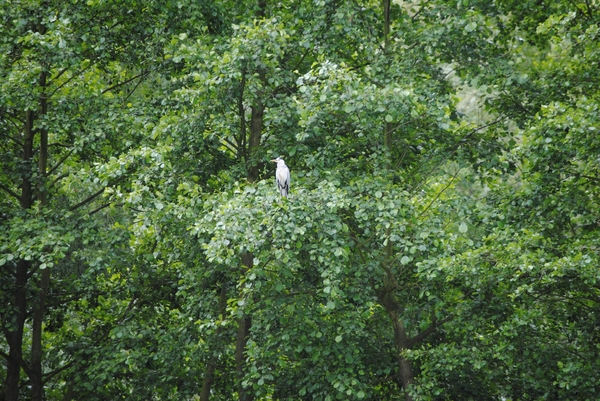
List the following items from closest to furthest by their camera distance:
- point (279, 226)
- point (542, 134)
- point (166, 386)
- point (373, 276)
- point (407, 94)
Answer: point (279, 226) < point (407, 94) < point (542, 134) < point (373, 276) < point (166, 386)

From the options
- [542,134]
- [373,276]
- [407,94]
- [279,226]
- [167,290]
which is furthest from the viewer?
[167,290]

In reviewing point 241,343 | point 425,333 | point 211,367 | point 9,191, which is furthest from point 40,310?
point 425,333

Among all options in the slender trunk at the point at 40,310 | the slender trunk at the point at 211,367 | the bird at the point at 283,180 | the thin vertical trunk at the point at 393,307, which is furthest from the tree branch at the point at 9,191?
the thin vertical trunk at the point at 393,307

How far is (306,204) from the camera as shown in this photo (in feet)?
31.9

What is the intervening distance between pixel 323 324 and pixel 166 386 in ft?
12.4

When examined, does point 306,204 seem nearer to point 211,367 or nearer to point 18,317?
point 211,367

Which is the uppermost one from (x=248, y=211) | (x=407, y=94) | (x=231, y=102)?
(x=231, y=102)

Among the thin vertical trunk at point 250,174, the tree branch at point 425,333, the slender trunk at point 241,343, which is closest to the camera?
the tree branch at point 425,333

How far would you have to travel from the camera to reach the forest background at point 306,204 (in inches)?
407

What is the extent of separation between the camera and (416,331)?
13078mm

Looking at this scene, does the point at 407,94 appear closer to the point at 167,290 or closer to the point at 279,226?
the point at 279,226

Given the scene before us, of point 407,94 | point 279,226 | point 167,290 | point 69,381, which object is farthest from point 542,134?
point 69,381

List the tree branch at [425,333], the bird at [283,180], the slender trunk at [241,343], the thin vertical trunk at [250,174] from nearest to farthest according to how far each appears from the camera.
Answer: the bird at [283,180] < the tree branch at [425,333] < the thin vertical trunk at [250,174] < the slender trunk at [241,343]

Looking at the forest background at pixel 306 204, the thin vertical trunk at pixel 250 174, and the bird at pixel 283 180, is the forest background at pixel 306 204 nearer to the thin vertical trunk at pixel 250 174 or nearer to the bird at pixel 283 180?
the thin vertical trunk at pixel 250 174
